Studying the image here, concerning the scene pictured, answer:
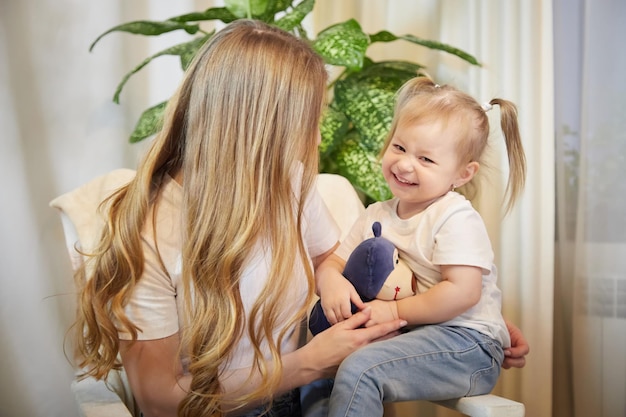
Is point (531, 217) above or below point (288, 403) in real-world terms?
above

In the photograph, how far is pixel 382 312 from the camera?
117 cm

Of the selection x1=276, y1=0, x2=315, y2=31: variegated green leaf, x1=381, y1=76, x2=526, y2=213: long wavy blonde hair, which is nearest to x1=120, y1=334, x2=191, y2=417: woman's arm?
x1=381, y1=76, x2=526, y2=213: long wavy blonde hair

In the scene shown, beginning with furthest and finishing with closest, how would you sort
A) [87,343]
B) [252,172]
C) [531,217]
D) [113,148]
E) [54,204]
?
[113,148] < [531,217] < [54,204] < [87,343] < [252,172]

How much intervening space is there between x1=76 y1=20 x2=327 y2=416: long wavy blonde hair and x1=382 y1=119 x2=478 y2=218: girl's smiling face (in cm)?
20

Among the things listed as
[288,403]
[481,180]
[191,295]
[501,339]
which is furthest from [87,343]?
[481,180]

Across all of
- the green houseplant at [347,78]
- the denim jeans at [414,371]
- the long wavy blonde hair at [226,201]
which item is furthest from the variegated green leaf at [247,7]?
→ the denim jeans at [414,371]

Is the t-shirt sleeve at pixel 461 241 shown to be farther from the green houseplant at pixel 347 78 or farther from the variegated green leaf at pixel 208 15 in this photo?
the variegated green leaf at pixel 208 15

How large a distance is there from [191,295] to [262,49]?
0.43 metres

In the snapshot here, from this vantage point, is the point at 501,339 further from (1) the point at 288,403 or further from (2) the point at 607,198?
(2) the point at 607,198

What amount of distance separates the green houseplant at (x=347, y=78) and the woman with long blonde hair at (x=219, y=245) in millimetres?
495

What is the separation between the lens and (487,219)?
187 centimetres

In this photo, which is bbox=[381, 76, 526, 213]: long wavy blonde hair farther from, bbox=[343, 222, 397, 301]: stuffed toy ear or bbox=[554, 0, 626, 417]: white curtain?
bbox=[554, 0, 626, 417]: white curtain

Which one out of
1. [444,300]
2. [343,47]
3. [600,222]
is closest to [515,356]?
[444,300]

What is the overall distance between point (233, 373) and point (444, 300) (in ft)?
1.26
